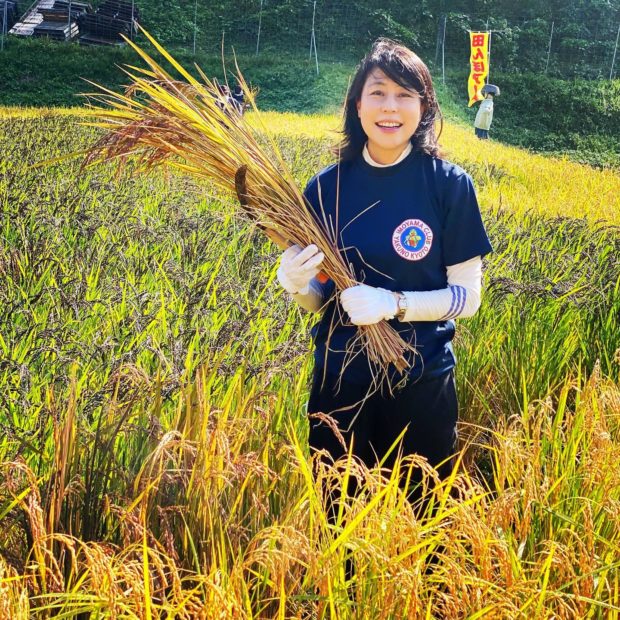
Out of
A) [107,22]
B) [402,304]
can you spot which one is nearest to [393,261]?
[402,304]

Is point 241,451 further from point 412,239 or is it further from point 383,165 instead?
point 383,165

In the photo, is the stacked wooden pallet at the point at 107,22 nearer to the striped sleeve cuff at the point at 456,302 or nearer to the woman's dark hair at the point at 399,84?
the woman's dark hair at the point at 399,84

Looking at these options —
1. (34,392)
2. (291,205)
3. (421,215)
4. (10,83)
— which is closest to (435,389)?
(421,215)

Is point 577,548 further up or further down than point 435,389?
further down

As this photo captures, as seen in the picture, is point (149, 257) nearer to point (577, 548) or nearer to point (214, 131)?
point (214, 131)

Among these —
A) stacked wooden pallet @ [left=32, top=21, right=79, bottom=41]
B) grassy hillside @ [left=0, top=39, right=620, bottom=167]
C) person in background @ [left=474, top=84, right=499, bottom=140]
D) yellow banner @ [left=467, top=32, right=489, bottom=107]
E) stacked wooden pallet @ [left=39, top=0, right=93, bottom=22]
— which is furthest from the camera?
stacked wooden pallet @ [left=39, top=0, right=93, bottom=22]

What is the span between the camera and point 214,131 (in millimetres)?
1782

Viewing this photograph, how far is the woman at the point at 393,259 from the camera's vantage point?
1714mm

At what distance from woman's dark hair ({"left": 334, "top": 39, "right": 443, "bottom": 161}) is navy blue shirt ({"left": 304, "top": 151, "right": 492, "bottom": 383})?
5 centimetres

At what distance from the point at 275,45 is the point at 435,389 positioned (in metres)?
24.5

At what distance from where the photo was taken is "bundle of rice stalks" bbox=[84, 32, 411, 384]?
1738 mm

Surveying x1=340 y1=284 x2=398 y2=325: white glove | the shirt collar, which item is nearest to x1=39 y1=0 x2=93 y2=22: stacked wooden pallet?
the shirt collar

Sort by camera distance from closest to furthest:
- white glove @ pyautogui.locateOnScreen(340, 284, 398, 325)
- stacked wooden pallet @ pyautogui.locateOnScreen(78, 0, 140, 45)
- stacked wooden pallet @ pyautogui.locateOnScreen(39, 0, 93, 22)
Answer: white glove @ pyautogui.locateOnScreen(340, 284, 398, 325), stacked wooden pallet @ pyautogui.locateOnScreen(78, 0, 140, 45), stacked wooden pallet @ pyautogui.locateOnScreen(39, 0, 93, 22)

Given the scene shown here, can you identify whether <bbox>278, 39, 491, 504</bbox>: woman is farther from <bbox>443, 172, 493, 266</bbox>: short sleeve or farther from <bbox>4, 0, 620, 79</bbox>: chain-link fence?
<bbox>4, 0, 620, 79</bbox>: chain-link fence
